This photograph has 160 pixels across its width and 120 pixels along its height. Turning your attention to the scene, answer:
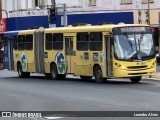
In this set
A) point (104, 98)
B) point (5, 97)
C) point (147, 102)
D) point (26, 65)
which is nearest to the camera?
point (147, 102)

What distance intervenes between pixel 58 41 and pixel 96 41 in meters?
3.94

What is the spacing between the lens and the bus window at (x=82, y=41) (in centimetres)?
2730

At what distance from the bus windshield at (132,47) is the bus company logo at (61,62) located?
192 inches

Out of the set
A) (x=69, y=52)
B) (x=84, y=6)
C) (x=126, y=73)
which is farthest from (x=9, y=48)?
(x=84, y=6)

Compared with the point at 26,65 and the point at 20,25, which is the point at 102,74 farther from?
the point at 20,25

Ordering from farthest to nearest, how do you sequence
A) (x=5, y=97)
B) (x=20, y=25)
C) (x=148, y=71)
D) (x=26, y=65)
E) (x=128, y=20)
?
(x=20, y=25) → (x=128, y=20) → (x=26, y=65) → (x=148, y=71) → (x=5, y=97)

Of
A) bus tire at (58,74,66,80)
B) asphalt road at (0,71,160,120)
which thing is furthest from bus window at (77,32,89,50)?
asphalt road at (0,71,160,120)

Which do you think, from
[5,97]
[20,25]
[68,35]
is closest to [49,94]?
[5,97]

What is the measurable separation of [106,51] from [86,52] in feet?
6.13

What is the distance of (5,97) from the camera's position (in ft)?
66.2

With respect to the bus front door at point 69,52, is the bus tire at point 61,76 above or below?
below

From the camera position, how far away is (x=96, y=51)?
2645 centimetres

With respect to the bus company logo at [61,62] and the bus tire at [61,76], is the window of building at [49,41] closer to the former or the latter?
the bus company logo at [61,62]

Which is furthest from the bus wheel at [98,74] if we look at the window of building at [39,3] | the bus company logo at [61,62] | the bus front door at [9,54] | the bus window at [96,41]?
the window of building at [39,3]
